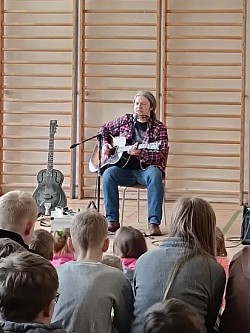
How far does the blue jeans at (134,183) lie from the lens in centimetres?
559

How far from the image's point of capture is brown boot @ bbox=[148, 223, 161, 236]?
5.48 metres

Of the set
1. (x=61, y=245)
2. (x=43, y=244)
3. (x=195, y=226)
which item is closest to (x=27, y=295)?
(x=195, y=226)

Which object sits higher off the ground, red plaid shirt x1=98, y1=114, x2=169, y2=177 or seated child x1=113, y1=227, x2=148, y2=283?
red plaid shirt x1=98, y1=114, x2=169, y2=177

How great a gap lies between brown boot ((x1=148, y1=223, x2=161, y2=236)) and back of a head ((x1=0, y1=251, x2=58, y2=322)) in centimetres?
377

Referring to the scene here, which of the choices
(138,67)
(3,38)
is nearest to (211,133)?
(138,67)

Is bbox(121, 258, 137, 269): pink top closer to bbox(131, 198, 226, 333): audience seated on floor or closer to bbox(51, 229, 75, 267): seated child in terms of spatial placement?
bbox(51, 229, 75, 267): seated child

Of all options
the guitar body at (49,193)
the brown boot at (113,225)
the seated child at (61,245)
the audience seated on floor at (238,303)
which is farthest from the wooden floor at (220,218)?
the audience seated on floor at (238,303)

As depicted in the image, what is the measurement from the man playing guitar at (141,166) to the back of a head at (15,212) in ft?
9.38

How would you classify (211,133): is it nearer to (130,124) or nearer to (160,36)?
(160,36)

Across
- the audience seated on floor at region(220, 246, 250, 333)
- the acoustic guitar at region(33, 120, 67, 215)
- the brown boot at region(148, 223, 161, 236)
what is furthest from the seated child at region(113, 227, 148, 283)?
the acoustic guitar at region(33, 120, 67, 215)

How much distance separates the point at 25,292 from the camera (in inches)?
66.8

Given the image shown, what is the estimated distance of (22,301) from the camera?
5.58 ft

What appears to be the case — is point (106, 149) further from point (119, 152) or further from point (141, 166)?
point (141, 166)

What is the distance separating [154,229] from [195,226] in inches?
124
